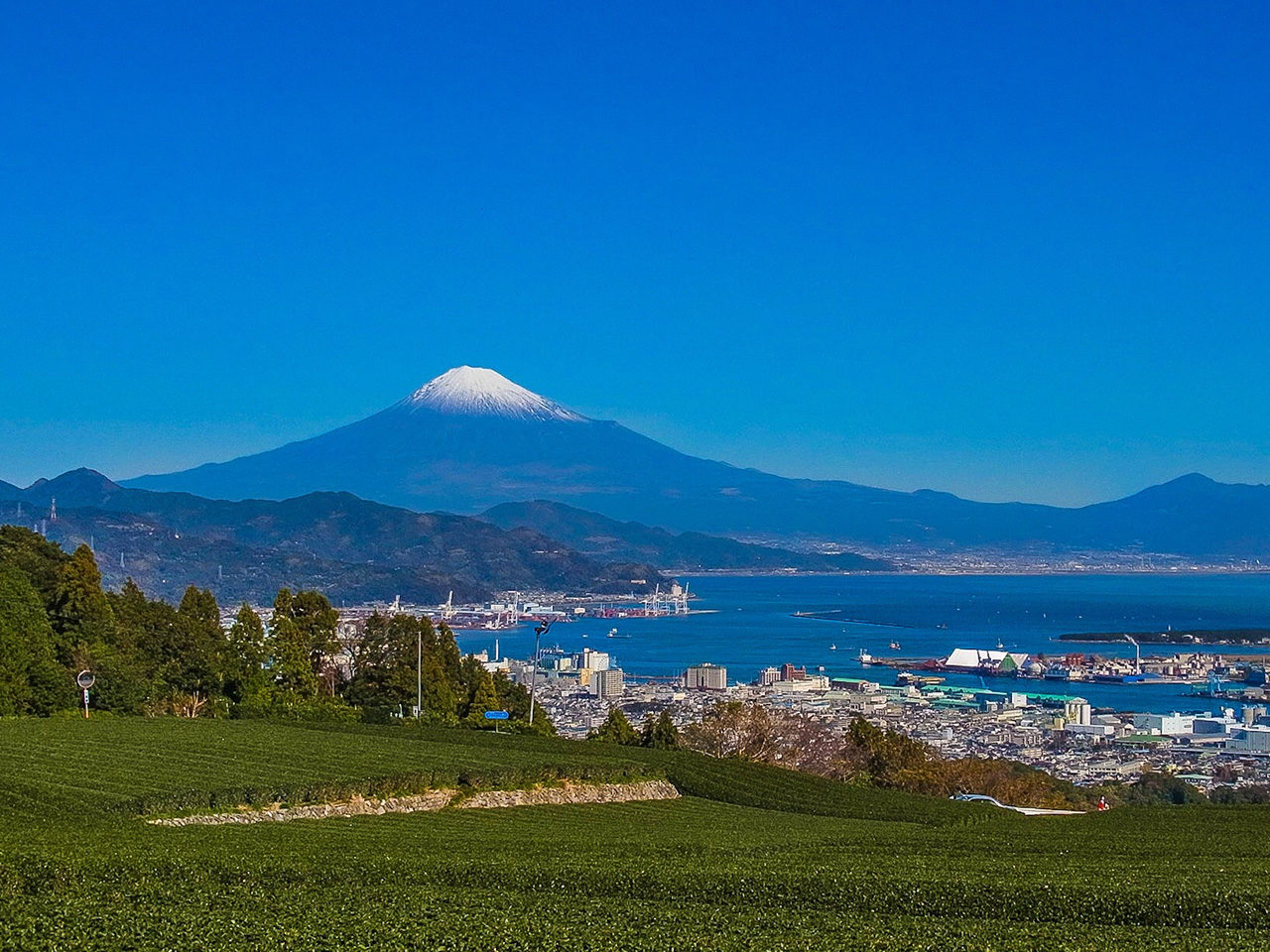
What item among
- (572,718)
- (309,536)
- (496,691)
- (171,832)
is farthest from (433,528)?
(171,832)

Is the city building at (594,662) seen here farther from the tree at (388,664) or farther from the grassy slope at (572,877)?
the grassy slope at (572,877)

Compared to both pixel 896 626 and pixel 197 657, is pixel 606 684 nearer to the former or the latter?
pixel 197 657

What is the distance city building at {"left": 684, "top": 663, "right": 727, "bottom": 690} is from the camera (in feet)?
216

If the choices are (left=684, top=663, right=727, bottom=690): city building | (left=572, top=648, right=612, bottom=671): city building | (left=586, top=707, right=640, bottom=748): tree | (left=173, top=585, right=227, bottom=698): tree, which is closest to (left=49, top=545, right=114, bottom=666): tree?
(left=173, top=585, right=227, bottom=698): tree

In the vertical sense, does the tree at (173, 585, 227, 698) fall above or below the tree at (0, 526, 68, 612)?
below

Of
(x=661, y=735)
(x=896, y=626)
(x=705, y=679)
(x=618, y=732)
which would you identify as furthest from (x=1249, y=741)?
(x=896, y=626)

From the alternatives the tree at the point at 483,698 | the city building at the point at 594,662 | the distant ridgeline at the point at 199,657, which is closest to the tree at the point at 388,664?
the distant ridgeline at the point at 199,657

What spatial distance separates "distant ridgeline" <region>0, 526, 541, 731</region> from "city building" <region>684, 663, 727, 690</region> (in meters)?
23.8

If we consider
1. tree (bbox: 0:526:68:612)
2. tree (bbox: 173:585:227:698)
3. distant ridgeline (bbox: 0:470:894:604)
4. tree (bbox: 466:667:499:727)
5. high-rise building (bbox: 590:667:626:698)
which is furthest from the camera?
distant ridgeline (bbox: 0:470:894:604)

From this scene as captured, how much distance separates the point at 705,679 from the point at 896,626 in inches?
2053

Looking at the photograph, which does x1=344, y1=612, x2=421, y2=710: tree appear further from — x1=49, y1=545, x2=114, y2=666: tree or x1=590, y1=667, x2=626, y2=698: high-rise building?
x1=590, y1=667, x2=626, y2=698: high-rise building

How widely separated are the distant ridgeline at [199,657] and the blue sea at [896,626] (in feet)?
128

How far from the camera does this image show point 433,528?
142 meters

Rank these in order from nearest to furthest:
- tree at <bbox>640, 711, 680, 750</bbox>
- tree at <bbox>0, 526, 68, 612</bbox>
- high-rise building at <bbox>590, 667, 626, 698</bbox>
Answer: tree at <bbox>640, 711, 680, 750</bbox> → tree at <bbox>0, 526, 68, 612</bbox> → high-rise building at <bbox>590, 667, 626, 698</bbox>
